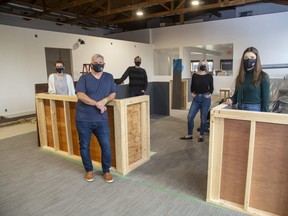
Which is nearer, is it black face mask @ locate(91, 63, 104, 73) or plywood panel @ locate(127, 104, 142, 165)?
black face mask @ locate(91, 63, 104, 73)

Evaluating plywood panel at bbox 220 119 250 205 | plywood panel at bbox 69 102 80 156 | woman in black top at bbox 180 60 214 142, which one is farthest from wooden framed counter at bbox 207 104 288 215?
plywood panel at bbox 69 102 80 156

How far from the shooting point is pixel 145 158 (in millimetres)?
3254

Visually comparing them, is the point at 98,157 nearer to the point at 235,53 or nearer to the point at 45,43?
the point at 45,43

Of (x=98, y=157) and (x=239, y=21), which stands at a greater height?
(x=239, y=21)

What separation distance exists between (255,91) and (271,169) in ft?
2.49

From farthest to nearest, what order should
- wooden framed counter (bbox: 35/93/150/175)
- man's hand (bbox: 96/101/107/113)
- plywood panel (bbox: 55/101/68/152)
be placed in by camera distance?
1. plywood panel (bbox: 55/101/68/152)
2. wooden framed counter (bbox: 35/93/150/175)
3. man's hand (bbox: 96/101/107/113)

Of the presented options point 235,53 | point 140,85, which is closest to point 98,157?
point 140,85

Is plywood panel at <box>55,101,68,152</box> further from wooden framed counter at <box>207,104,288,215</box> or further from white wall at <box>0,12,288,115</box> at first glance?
white wall at <box>0,12,288,115</box>

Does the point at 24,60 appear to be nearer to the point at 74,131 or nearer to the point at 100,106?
the point at 74,131

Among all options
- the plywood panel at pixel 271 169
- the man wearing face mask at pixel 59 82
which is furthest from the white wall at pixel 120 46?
the plywood panel at pixel 271 169

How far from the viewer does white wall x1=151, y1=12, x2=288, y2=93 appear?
774cm

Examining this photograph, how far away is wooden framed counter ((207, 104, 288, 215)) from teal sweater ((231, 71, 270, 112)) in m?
0.38

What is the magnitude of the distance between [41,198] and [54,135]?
4.58 ft

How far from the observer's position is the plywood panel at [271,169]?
1.81 metres
